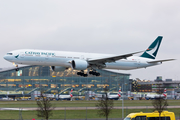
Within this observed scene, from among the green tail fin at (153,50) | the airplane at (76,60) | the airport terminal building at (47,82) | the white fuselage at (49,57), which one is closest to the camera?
the white fuselage at (49,57)

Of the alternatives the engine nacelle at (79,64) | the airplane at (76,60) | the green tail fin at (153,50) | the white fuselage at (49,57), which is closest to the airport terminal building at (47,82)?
the green tail fin at (153,50)

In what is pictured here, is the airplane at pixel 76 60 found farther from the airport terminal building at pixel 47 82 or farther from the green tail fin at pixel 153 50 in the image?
the airport terminal building at pixel 47 82

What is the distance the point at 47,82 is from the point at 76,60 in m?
54.6

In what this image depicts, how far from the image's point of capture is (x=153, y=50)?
5922cm

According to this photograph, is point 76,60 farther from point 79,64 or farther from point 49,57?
point 49,57

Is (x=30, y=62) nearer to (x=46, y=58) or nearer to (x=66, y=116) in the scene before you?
(x=46, y=58)

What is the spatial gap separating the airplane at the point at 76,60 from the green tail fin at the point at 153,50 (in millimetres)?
245

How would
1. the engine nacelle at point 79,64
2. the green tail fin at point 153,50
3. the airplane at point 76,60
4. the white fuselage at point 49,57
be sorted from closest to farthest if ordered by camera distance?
the white fuselage at point 49,57 → the airplane at point 76,60 → the engine nacelle at point 79,64 → the green tail fin at point 153,50

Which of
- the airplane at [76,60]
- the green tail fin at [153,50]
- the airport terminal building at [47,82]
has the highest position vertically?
the green tail fin at [153,50]

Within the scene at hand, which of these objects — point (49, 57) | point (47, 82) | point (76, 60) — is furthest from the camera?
point (47, 82)

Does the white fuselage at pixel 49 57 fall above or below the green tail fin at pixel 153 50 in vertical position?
below

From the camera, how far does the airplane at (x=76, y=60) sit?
43125mm

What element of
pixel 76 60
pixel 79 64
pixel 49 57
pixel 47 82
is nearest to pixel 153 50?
pixel 79 64

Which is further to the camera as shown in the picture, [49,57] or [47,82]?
[47,82]
